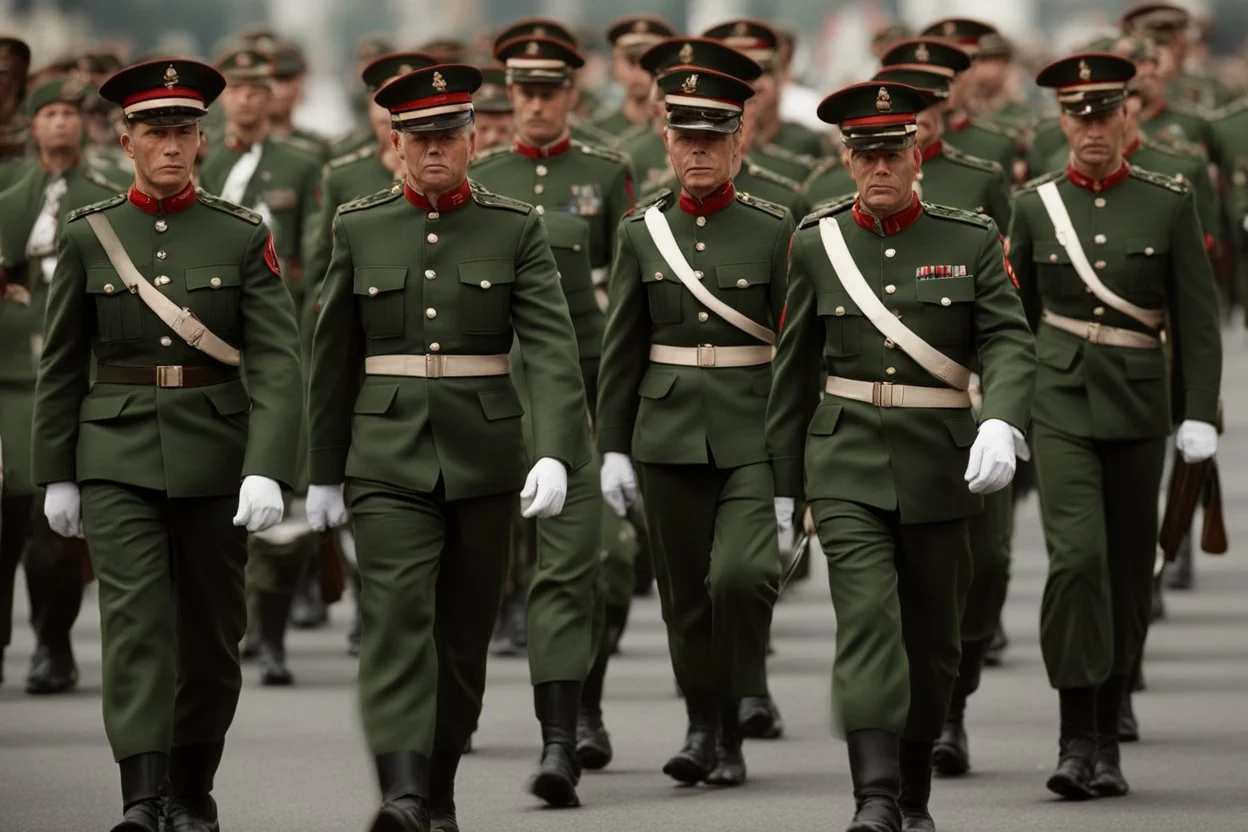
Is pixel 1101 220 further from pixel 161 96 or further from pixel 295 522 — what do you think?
pixel 295 522

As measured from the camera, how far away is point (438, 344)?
9188mm

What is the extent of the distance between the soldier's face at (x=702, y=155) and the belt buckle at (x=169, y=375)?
1.89 m

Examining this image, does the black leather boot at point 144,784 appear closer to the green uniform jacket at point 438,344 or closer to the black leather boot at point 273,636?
the green uniform jacket at point 438,344

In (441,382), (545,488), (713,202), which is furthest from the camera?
(713,202)

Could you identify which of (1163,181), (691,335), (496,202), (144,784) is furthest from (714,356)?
(144,784)


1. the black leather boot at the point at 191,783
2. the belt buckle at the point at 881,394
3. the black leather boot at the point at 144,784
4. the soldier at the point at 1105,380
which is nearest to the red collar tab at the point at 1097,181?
the soldier at the point at 1105,380

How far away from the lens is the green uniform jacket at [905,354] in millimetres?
9195

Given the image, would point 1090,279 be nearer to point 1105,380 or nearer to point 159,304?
point 1105,380

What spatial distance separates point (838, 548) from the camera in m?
9.16

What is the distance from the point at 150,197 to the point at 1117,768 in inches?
137

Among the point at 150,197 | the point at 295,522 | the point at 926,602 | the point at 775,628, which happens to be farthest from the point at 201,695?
the point at 775,628

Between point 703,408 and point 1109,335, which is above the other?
point 1109,335

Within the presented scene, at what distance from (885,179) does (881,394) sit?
1.99ft

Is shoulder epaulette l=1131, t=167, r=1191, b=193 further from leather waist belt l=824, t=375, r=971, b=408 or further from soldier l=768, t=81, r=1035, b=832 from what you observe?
leather waist belt l=824, t=375, r=971, b=408
